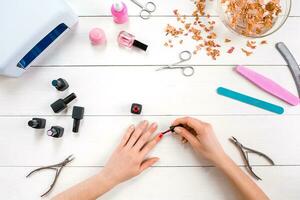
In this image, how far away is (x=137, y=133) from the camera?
93 cm

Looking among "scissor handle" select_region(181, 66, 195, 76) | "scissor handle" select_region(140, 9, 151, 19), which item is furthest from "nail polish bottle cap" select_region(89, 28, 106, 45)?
"scissor handle" select_region(181, 66, 195, 76)

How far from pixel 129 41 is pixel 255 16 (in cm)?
37

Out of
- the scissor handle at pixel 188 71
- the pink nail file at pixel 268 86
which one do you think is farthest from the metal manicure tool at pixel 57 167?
the pink nail file at pixel 268 86

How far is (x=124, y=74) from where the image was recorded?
0.96 m

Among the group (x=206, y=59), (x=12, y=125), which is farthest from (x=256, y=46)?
(x=12, y=125)

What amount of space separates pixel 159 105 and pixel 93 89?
0.67ft

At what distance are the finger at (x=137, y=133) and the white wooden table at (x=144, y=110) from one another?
0.10 feet

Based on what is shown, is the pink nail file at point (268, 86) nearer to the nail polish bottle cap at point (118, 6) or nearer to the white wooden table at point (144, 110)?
the white wooden table at point (144, 110)

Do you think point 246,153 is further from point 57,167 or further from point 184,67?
point 57,167

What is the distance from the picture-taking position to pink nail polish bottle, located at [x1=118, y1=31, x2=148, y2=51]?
94cm

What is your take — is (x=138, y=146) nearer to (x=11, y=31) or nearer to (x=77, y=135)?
(x=77, y=135)

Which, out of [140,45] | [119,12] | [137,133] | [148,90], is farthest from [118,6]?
[137,133]

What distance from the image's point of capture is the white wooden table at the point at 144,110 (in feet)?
3.09

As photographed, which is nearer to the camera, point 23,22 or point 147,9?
point 23,22
